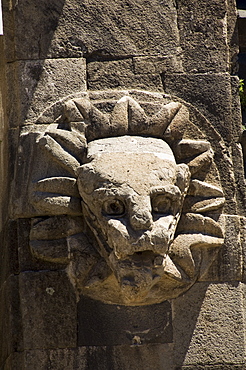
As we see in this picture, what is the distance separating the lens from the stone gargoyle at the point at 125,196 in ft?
19.8

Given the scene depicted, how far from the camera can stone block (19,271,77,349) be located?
6242mm

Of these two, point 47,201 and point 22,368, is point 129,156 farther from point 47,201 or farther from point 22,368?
point 22,368

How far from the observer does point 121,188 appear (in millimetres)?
6074

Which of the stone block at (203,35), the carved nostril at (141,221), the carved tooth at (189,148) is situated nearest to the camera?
the carved nostril at (141,221)

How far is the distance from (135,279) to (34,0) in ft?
7.15

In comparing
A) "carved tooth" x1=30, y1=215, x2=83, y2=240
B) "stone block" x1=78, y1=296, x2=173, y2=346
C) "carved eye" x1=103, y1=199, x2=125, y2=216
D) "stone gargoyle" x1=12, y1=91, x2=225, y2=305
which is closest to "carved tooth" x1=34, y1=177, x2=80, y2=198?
"stone gargoyle" x1=12, y1=91, x2=225, y2=305

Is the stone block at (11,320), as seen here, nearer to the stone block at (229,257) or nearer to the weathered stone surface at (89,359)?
the weathered stone surface at (89,359)

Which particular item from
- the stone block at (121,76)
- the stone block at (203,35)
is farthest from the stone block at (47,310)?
the stone block at (203,35)

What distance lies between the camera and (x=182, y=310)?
6.38 m

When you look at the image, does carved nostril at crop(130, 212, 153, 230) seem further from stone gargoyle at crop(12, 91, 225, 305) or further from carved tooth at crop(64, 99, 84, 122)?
carved tooth at crop(64, 99, 84, 122)

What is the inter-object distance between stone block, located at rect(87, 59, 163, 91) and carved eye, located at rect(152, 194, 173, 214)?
0.95 meters

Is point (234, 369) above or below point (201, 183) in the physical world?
below

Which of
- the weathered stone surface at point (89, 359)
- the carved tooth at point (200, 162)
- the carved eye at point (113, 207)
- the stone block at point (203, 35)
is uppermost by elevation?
the stone block at point (203, 35)

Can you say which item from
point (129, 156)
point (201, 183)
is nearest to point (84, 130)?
point (129, 156)
